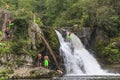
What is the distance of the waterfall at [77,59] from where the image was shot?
27766mm

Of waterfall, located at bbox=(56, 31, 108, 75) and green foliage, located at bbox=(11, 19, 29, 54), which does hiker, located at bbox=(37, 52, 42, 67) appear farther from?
waterfall, located at bbox=(56, 31, 108, 75)

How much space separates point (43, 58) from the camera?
2617 centimetres

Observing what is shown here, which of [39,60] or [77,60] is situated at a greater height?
[39,60]

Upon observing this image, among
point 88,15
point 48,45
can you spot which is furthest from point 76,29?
point 48,45

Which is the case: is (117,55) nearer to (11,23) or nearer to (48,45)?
(48,45)

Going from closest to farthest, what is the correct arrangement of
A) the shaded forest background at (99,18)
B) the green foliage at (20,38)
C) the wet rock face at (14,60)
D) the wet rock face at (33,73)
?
the wet rock face at (33,73) < the wet rock face at (14,60) < the green foliage at (20,38) < the shaded forest background at (99,18)

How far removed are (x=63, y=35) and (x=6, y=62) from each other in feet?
35.3

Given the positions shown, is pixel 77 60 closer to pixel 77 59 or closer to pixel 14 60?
pixel 77 59

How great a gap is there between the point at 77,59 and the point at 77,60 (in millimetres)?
153

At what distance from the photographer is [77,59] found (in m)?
29.1

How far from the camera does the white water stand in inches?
1092

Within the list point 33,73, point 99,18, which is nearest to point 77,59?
point 33,73

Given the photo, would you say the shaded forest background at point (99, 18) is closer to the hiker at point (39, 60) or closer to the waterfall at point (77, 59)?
the waterfall at point (77, 59)

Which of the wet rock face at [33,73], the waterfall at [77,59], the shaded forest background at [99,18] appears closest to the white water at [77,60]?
the waterfall at [77,59]
